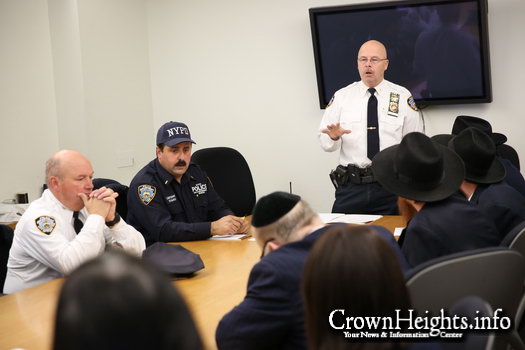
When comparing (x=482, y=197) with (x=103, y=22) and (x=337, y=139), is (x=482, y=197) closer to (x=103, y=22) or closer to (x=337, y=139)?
(x=337, y=139)

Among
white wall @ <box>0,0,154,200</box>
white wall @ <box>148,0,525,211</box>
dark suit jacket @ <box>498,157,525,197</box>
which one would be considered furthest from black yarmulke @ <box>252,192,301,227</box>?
white wall @ <box>0,0,154,200</box>

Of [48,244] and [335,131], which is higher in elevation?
[335,131]

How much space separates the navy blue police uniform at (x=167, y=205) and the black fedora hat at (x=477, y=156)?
1391 mm

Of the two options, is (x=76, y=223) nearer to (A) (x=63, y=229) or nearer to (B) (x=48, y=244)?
(A) (x=63, y=229)

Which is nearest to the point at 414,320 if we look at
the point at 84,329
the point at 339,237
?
the point at 339,237

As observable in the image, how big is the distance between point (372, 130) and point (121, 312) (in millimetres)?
4269

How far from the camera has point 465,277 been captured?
1915 mm

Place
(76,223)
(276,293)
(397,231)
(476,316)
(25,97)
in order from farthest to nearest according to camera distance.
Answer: (25,97) < (397,231) < (76,223) < (276,293) < (476,316)

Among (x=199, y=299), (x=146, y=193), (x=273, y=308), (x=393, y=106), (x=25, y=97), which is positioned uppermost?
(x=25, y=97)

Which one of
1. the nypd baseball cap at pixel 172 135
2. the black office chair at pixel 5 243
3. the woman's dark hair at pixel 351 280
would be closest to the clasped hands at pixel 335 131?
the nypd baseball cap at pixel 172 135

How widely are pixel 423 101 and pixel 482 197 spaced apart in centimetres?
256

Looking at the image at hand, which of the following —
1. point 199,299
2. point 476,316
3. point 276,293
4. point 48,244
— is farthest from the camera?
point 48,244

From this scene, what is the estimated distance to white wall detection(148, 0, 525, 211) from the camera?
590 centimetres

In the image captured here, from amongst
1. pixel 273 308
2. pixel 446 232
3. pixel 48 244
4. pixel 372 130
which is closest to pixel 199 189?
pixel 48 244
